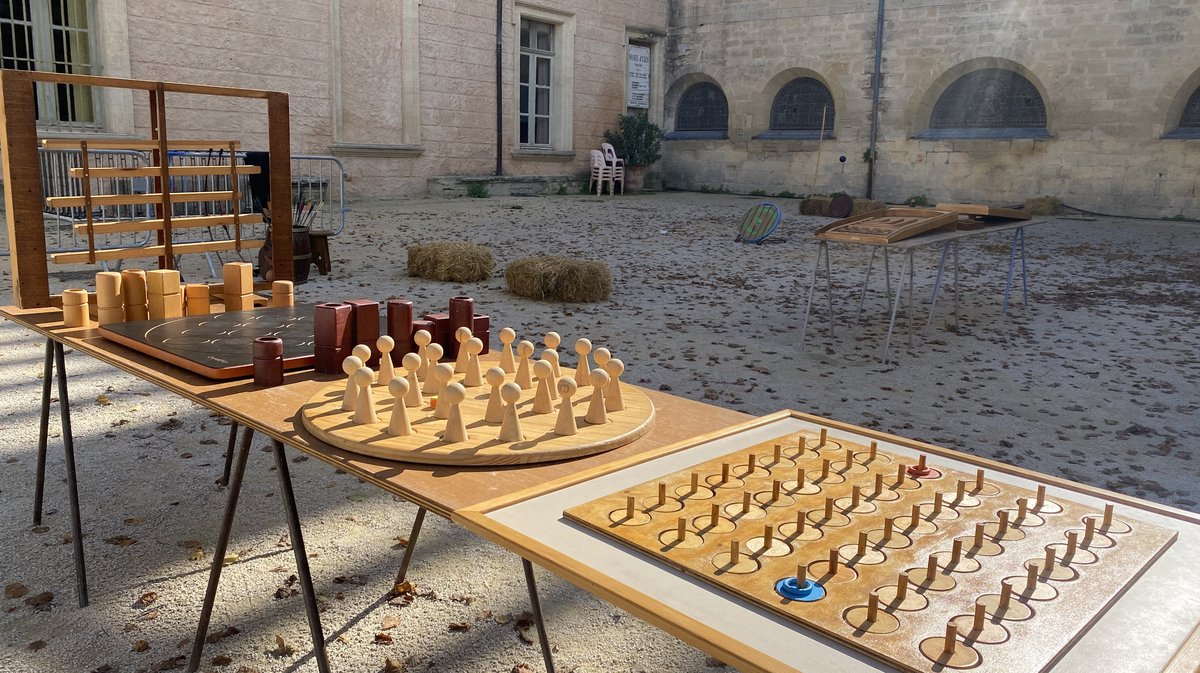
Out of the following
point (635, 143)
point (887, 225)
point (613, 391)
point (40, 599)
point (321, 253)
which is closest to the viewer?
point (613, 391)

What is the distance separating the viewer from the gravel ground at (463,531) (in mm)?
2340

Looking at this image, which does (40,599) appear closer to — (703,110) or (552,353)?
(552,353)

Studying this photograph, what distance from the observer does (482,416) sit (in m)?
1.65

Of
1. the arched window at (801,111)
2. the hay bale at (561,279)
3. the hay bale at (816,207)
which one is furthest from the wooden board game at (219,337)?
the arched window at (801,111)

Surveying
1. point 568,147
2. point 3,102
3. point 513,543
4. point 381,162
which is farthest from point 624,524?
point 568,147

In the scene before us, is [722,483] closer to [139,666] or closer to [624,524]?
[624,524]

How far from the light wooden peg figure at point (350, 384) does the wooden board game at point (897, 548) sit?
1.88 ft

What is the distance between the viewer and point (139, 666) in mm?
2158

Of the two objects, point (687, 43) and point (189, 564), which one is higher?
point (687, 43)

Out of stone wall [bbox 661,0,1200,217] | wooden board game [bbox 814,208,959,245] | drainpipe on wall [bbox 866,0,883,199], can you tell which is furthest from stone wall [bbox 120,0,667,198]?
wooden board game [bbox 814,208,959,245]

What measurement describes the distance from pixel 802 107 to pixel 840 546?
18957 millimetres

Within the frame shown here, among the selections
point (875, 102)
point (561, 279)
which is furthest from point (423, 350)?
point (875, 102)

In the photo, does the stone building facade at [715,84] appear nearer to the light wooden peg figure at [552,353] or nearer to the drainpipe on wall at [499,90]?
the drainpipe on wall at [499,90]

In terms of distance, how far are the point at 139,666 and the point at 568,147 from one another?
55.5 feet
